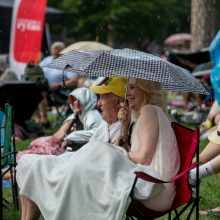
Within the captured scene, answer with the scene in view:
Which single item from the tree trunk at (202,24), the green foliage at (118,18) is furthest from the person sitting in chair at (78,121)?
the green foliage at (118,18)

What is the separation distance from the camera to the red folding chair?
409 centimetres

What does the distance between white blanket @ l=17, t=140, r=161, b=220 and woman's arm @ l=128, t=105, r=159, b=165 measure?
0.20ft

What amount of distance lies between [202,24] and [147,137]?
10086mm

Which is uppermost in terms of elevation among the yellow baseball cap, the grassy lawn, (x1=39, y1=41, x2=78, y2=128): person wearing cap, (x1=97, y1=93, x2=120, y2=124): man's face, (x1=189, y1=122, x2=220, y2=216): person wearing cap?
the yellow baseball cap

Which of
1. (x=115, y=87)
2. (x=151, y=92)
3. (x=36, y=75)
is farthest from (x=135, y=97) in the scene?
(x=36, y=75)

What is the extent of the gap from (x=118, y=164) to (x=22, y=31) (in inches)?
345

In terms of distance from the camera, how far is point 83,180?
4039 mm

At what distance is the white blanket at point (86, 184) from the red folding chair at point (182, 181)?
0.40ft

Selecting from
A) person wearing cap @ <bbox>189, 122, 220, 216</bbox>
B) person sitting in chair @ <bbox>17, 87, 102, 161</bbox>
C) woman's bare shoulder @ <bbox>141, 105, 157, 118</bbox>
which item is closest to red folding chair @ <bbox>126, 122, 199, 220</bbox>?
person wearing cap @ <bbox>189, 122, 220, 216</bbox>

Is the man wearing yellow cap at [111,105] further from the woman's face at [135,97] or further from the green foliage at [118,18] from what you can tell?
the green foliage at [118,18]

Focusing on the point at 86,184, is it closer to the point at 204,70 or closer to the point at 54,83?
the point at 204,70

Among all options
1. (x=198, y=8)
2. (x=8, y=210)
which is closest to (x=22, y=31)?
(x=198, y=8)

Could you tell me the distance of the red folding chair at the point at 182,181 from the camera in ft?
13.4

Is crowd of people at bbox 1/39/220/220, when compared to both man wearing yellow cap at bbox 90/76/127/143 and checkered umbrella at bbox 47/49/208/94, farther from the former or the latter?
checkered umbrella at bbox 47/49/208/94
